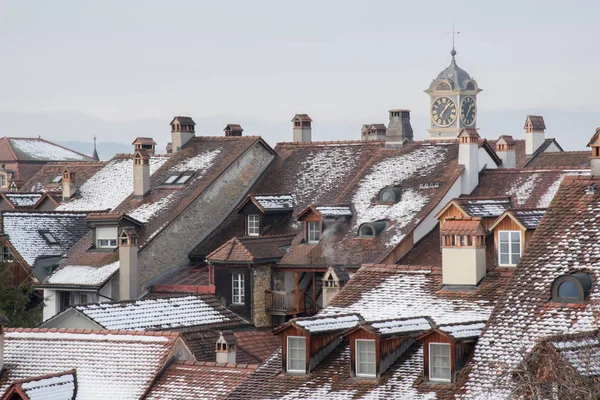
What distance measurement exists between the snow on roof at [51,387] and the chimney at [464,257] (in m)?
9.86

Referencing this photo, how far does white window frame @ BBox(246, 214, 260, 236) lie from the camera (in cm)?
6228

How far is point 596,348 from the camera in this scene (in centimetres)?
2931

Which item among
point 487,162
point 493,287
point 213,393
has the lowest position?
point 213,393

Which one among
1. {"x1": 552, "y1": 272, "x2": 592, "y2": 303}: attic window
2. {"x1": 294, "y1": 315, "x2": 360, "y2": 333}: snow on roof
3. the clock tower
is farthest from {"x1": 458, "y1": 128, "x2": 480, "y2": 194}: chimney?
the clock tower

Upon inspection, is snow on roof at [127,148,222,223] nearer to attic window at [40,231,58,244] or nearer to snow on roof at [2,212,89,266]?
snow on roof at [2,212,89,266]

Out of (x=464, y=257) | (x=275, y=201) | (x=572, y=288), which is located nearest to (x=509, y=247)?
(x=464, y=257)

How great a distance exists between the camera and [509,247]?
134 feet

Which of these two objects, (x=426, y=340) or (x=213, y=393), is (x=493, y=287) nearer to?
(x=426, y=340)

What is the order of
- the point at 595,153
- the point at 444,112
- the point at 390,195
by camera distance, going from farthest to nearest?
the point at 444,112, the point at 390,195, the point at 595,153

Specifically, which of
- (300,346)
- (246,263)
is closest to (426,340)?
(300,346)

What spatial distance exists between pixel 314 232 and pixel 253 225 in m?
3.85

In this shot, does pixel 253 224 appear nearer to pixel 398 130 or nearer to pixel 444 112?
pixel 398 130

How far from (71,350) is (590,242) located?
49.5ft

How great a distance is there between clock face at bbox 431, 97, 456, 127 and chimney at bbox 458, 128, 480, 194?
62.4m
